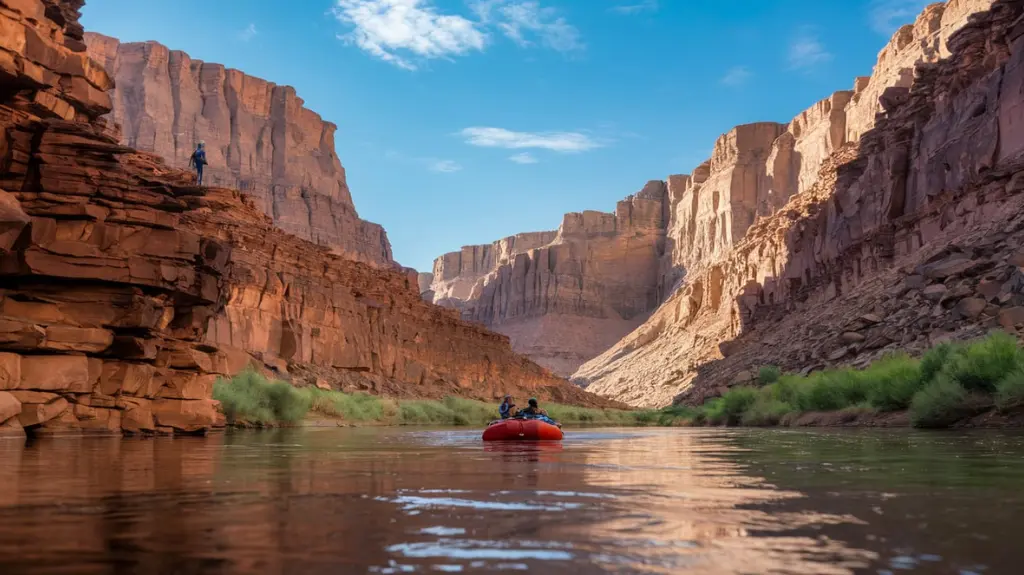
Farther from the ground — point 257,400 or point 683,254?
point 683,254

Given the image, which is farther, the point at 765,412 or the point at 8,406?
the point at 765,412

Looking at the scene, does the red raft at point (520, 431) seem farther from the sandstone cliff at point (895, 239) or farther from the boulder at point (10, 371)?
the sandstone cliff at point (895, 239)

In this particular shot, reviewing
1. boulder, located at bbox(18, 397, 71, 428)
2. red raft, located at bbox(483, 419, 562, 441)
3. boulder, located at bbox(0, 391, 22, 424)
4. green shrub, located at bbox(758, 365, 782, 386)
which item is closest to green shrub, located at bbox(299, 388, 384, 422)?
boulder, located at bbox(18, 397, 71, 428)

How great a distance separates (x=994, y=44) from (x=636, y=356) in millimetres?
58584

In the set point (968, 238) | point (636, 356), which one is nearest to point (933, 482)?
point (968, 238)

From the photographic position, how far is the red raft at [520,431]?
1553cm

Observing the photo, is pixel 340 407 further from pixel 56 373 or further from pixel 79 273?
pixel 56 373

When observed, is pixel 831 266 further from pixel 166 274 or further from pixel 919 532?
pixel 919 532

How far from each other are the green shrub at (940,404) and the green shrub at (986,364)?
28 centimetres

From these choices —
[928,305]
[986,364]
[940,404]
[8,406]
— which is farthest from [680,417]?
[8,406]

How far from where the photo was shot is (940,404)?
647 inches

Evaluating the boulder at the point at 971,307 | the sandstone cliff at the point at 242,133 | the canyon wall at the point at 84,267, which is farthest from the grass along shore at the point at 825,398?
the sandstone cliff at the point at 242,133

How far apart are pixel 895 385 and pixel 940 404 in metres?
3.30

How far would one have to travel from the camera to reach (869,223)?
154 ft
